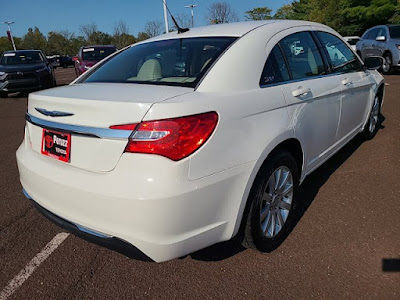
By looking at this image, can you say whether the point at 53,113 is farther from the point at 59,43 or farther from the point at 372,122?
the point at 59,43

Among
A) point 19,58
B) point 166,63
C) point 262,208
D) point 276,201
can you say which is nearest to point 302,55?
point 166,63

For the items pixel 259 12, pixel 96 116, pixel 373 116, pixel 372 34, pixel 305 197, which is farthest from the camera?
pixel 259 12

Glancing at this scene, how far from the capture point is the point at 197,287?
2.03 m

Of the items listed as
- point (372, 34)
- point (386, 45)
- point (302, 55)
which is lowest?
point (302, 55)

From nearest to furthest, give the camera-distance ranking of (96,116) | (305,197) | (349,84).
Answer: (96,116) → (305,197) → (349,84)

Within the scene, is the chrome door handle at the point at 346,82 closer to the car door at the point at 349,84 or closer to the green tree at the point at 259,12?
the car door at the point at 349,84

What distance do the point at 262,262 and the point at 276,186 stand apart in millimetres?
531

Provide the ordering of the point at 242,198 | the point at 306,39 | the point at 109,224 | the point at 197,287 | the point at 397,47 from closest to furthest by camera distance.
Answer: the point at 109,224
the point at 242,198
the point at 197,287
the point at 306,39
the point at 397,47

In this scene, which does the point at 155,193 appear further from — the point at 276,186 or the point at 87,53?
the point at 87,53

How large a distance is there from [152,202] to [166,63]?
1.25 m

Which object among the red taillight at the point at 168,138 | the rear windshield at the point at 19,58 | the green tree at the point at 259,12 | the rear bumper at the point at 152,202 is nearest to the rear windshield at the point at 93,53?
the rear windshield at the point at 19,58

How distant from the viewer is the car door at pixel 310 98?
2.37m

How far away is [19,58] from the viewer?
11.3m

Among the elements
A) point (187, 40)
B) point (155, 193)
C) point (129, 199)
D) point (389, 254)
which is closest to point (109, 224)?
point (129, 199)
